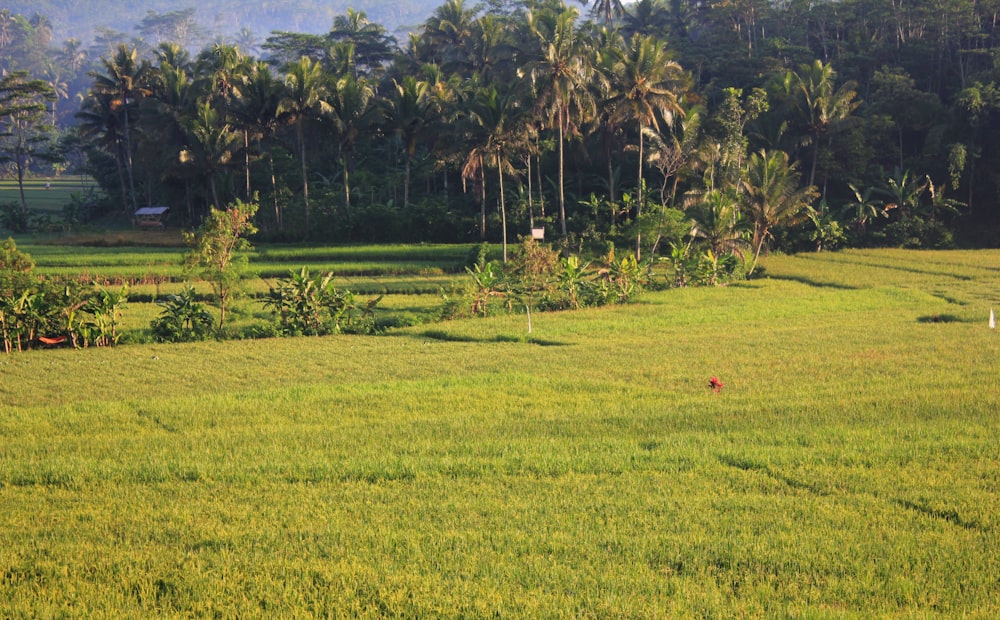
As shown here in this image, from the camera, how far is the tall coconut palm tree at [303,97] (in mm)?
41219

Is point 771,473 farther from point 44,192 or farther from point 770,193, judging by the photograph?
point 44,192

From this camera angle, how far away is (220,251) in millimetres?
20703

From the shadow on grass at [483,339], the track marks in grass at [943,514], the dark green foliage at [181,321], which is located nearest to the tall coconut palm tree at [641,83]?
the shadow on grass at [483,339]

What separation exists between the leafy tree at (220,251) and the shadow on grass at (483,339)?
485 cm

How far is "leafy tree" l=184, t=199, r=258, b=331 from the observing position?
2056 centimetres

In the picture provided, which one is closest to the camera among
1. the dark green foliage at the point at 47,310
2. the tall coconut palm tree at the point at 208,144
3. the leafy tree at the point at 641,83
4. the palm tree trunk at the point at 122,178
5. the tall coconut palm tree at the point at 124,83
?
the dark green foliage at the point at 47,310

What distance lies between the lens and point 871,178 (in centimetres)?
4447

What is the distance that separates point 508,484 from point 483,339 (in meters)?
11.2

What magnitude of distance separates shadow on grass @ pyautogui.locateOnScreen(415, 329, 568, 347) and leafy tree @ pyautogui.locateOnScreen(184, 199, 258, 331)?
4.85 metres

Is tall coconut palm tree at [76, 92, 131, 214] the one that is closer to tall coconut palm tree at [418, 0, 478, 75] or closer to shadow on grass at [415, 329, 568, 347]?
tall coconut palm tree at [418, 0, 478, 75]

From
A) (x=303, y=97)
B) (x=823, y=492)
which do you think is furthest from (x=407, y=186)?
(x=823, y=492)

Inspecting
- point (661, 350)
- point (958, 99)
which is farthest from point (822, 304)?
point (958, 99)

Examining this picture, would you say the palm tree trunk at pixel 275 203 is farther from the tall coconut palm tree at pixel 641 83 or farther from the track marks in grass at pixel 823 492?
the track marks in grass at pixel 823 492

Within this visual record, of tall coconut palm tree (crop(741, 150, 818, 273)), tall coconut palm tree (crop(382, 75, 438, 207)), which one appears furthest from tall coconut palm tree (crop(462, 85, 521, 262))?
tall coconut palm tree (crop(741, 150, 818, 273))
